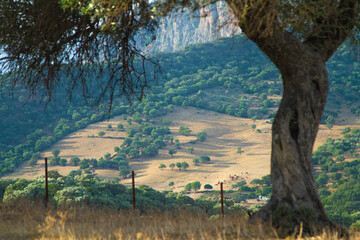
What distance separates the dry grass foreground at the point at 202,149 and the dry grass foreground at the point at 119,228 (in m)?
84.3

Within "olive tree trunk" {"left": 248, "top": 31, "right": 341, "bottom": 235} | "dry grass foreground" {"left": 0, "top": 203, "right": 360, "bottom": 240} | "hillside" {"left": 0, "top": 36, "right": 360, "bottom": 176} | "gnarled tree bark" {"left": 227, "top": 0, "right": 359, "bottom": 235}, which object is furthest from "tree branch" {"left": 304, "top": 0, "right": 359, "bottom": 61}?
"hillside" {"left": 0, "top": 36, "right": 360, "bottom": 176}

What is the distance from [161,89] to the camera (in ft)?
534

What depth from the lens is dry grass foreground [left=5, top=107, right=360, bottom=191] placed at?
99.3m

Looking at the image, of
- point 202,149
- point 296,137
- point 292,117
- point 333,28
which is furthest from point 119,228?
point 202,149

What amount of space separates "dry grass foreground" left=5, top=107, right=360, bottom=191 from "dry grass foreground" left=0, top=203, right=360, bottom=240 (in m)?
84.3

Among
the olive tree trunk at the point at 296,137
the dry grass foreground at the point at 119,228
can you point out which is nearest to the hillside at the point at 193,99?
the dry grass foreground at the point at 119,228

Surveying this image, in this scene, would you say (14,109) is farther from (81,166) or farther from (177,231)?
(177,231)

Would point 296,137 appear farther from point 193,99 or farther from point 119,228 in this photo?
point 193,99

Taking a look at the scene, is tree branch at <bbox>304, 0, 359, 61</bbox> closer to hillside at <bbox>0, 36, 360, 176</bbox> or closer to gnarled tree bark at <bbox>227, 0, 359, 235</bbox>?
gnarled tree bark at <bbox>227, 0, 359, 235</bbox>

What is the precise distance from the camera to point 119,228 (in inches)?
263

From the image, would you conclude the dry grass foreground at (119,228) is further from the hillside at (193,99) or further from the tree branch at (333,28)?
the hillside at (193,99)

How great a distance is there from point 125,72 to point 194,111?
448 feet

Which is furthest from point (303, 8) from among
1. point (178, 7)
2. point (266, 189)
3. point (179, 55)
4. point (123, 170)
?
point (179, 55)

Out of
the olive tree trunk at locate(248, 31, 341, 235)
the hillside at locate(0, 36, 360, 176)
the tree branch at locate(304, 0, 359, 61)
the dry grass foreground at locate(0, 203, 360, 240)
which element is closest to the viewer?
the dry grass foreground at locate(0, 203, 360, 240)
